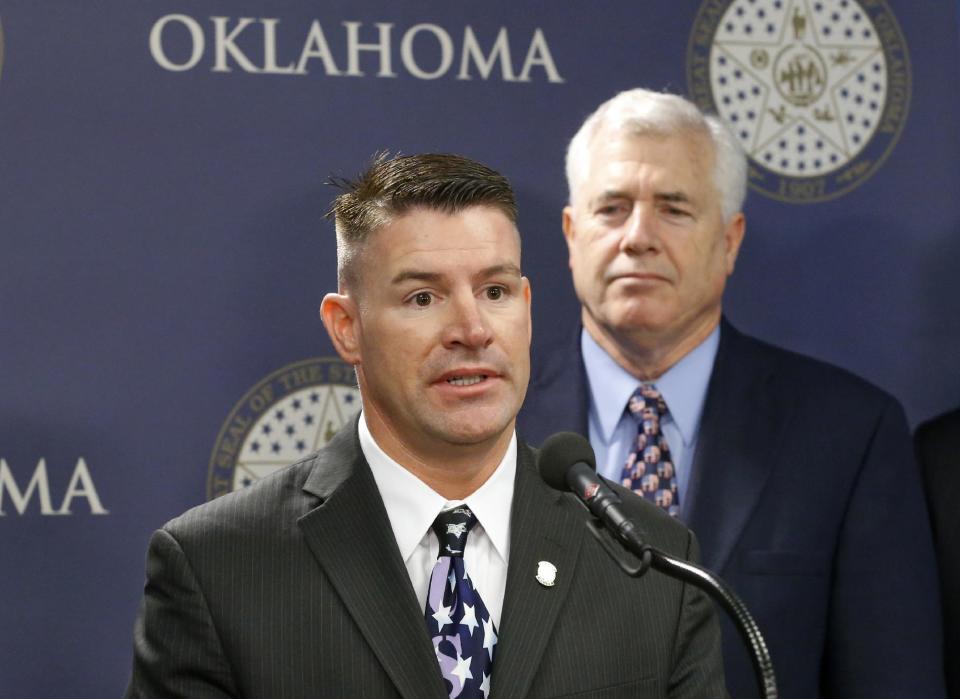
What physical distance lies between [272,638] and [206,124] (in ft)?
4.63

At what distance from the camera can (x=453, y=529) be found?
83.4 inches

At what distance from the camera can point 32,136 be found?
2.96m

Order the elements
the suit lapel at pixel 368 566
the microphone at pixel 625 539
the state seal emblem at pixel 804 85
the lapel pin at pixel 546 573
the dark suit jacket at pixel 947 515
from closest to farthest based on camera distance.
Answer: the microphone at pixel 625 539 < the suit lapel at pixel 368 566 < the lapel pin at pixel 546 573 < the dark suit jacket at pixel 947 515 < the state seal emblem at pixel 804 85

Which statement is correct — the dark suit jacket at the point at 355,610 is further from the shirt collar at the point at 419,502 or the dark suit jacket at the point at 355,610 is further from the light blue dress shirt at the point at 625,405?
the light blue dress shirt at the point at 625,405

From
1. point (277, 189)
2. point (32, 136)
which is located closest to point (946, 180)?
point (277, 189)

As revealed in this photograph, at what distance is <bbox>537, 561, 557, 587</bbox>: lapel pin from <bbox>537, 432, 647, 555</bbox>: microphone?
16.3 inches

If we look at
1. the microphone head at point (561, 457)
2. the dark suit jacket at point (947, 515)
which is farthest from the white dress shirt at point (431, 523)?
the dark suit jacket at point (947, 515)

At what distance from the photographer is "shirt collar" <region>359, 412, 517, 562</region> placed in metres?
2.13

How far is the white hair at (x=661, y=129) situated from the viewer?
3.13 m

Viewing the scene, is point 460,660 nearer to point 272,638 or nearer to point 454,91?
point 272,638

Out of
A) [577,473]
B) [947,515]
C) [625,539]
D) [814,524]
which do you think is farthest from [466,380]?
[947,515]

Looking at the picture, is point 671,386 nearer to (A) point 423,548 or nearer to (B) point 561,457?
(A) point 423,548

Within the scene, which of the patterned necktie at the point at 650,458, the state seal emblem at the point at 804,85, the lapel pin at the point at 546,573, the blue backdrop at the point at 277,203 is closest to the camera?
the lapel pin at the point at 546,573

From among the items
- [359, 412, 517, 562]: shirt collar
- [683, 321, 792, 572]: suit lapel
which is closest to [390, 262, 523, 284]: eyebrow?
[359, 412, 517, 562]: shirt collar
